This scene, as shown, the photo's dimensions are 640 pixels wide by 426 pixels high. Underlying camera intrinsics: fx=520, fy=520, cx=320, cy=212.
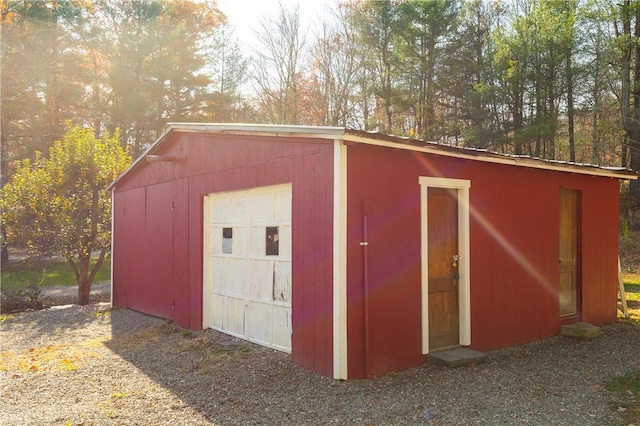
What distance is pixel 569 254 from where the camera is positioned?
8.41 metres

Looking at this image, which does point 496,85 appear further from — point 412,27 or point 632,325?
point 632,325

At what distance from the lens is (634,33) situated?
19.5 meters

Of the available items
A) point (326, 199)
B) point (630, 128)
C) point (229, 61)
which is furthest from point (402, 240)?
point (229, 61)

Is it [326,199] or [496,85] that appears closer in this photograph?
[326,199]

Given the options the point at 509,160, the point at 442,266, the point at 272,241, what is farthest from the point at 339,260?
the point at 509,160

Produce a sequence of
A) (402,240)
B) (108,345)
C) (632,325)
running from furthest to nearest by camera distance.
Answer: (632,325)
(108,345)
(402,240)

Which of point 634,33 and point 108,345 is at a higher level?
point 634,33

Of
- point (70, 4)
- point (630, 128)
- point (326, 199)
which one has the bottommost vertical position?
point (326, 199)

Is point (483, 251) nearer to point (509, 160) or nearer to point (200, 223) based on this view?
point (509, 160)

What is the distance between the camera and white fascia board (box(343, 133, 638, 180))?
5482mm

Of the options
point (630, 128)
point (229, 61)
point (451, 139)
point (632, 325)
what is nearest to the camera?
point (632, 325)

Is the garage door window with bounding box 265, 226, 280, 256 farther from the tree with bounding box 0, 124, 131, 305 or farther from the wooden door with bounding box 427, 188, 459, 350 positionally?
the tree with bounding box 0, 124, 131, 305

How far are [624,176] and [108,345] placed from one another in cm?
885

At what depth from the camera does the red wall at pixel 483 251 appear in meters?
5.55
